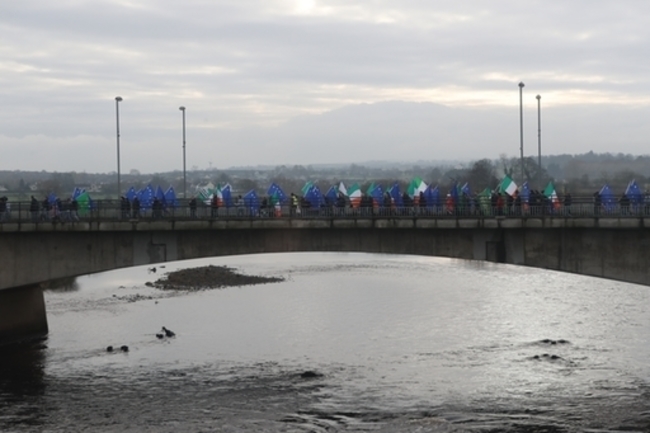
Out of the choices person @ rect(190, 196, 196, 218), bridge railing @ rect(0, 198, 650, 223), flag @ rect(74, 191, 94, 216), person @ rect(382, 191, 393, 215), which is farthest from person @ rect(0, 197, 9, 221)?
person @ rect(382, 191, 393, 215)

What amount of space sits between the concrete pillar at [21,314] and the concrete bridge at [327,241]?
236 cm

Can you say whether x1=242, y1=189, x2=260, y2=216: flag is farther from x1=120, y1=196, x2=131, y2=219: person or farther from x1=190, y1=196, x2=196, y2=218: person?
x1=120, y1=196, x2=131, y2=219: person

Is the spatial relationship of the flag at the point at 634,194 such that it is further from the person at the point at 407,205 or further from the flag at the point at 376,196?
the flag at the point at 376,196

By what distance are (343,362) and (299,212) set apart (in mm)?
7065

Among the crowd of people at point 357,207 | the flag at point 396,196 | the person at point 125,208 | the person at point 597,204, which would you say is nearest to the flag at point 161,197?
the crowd of people at point 357,207

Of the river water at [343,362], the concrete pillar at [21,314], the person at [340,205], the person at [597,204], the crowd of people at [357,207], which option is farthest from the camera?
the concrete pillar at [21,314]

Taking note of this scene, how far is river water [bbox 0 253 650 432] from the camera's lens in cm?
3650

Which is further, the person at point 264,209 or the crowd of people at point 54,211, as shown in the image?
the crowd of people at point 54,211

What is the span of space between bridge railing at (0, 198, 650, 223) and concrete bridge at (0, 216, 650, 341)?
0.38 meters

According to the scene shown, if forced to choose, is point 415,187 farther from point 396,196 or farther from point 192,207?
point 192,207

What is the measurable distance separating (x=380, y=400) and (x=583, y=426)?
765 cm

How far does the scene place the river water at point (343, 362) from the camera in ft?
120

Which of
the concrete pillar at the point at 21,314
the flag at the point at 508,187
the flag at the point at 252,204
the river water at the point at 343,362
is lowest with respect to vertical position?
the river water at the point at 343,362

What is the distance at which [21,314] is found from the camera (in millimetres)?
52625
